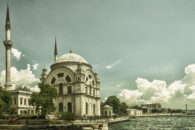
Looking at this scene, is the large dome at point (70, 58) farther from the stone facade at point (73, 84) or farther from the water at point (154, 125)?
the water at point (154, 125)

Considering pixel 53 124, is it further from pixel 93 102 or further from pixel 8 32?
pixel 8 32

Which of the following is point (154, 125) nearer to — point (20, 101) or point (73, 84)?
point (73, 84)

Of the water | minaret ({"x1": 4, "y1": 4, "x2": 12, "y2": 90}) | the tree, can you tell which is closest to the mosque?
minaret ({"x1": 4, "y1": 4, "x2": 12, "y2": 90})

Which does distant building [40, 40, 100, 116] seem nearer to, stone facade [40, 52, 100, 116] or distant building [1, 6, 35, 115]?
stone facade [40, 52, 100, 116]

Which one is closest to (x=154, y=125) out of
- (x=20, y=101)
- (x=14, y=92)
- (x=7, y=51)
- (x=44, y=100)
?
(x=44, y=100)

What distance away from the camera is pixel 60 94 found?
216 ft

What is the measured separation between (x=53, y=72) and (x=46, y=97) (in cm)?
1880

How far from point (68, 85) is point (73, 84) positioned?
66.1 inches

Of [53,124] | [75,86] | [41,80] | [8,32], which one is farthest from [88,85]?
[8,32]

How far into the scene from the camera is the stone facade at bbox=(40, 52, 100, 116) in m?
63.0

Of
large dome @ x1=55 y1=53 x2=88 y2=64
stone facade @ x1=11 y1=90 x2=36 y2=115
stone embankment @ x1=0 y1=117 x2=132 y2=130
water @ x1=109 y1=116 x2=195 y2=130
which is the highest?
large dome @ x1=55 y1=53 x2=88 y2=64

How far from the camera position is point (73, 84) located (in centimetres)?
Answer: 6444

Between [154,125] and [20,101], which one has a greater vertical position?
[20,101]

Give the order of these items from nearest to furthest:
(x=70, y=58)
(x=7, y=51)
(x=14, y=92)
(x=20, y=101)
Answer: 1. (x=14, y=92)
2. (x=20, y=101)
3. (x=7, y=51)
4. (x=70, y=58)
